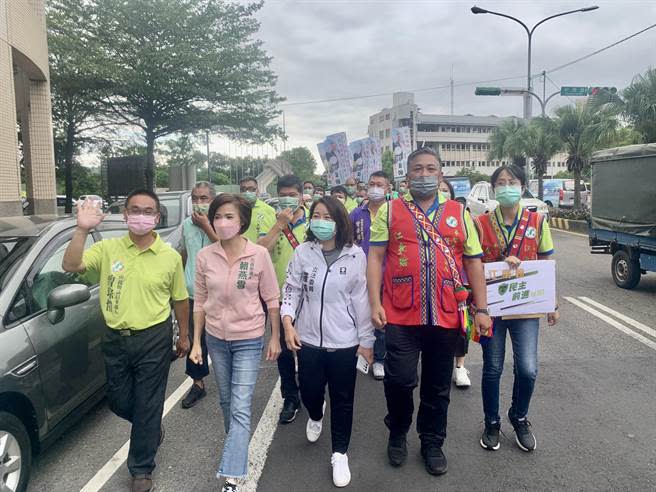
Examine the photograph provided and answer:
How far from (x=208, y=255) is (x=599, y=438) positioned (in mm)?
2905

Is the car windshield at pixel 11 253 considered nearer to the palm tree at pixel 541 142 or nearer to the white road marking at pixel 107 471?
the white road marking at pixel 107 471

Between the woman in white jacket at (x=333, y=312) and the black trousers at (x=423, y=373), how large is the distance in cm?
16

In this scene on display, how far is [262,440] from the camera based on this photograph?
359 cm

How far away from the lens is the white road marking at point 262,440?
10.2ft

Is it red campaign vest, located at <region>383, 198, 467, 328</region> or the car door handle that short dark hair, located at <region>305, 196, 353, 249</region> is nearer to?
red campaign vest, located at <region>383, 198, 467, 328</region>

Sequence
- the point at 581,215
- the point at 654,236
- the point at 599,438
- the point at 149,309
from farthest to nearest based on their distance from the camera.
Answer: the point at 581,215 < the point at 654,236 < the point at 599,438 < the point at 149,309

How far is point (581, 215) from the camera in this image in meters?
19.6

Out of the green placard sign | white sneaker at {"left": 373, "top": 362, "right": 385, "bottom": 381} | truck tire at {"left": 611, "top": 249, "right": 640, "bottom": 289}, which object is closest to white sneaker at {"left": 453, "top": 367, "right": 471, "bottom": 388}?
white sneaker at {"left": 373, "top": 362, "right": 385, "bottom": 381}

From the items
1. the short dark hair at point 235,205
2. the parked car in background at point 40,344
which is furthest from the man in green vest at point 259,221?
the parked car in background at point 40,344

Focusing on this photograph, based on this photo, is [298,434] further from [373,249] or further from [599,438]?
[599,438]

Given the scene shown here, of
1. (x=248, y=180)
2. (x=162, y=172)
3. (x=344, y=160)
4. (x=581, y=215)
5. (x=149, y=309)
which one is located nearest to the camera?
(x=149, y=309)

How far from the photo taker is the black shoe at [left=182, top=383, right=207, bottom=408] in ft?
13.9

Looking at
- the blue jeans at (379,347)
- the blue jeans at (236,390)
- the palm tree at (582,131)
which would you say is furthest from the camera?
the palm tree at (582,131)

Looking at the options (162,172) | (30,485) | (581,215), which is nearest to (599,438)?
(30,485)
